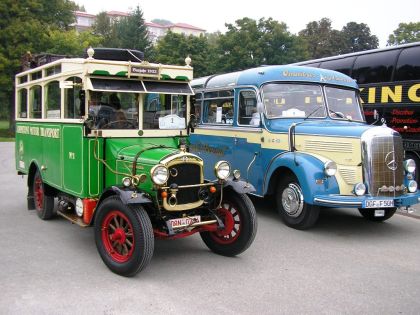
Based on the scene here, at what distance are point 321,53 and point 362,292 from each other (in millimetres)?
51492

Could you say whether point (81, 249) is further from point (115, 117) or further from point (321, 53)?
point (321, 53)

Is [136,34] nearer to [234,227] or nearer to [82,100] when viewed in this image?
[82,100]

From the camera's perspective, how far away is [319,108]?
8.43m

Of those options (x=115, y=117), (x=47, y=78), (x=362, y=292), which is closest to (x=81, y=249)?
(x=115, y=117)

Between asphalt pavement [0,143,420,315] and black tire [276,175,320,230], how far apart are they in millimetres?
176

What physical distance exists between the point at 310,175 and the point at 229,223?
5.98ft

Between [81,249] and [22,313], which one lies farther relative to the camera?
[81,249]

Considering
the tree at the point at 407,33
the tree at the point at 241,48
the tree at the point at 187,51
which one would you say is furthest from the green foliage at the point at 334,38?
the tree at the point at 187,51

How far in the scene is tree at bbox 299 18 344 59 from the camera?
5322cm

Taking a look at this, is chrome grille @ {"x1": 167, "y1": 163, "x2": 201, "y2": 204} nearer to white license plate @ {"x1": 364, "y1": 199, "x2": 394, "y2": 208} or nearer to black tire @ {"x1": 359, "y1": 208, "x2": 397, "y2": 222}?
white license plate @ {"x1": 364, "y1": 199, "x2": 394, "y2": 208}

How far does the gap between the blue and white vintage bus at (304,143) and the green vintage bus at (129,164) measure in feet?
5.94

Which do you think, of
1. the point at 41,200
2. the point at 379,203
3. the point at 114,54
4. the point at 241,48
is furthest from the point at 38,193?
the point at 241,48

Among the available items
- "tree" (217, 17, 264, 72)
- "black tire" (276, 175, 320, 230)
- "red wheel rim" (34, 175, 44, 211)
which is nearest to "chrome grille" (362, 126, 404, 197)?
"black tire" (276, 175, 320, 230)

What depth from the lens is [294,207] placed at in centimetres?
763
